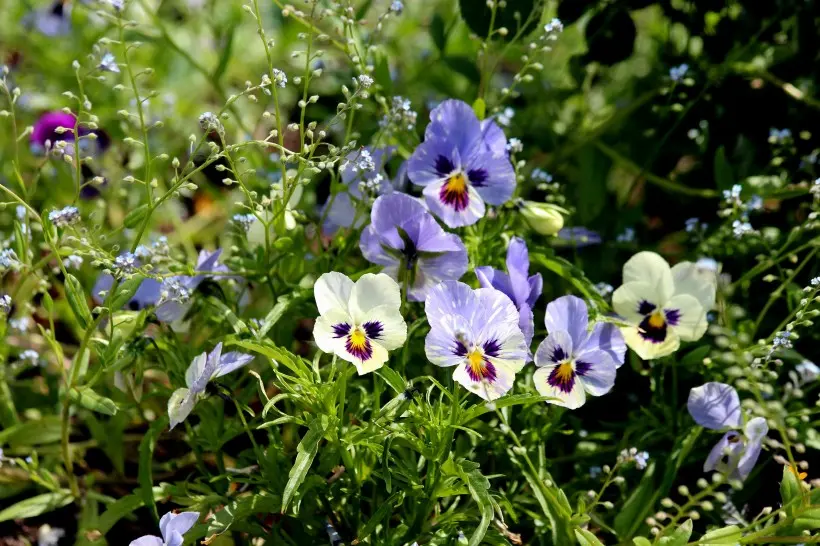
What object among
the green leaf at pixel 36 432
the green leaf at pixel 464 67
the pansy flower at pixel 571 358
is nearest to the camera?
the pansy flower at pixel 571 358

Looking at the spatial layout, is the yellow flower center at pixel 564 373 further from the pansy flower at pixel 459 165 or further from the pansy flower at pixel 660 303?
the pansy flower at pixel 459 165

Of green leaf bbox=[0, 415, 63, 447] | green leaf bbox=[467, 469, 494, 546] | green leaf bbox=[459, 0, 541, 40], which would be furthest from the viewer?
green leaf bbox=[459, 0, 541, 40]

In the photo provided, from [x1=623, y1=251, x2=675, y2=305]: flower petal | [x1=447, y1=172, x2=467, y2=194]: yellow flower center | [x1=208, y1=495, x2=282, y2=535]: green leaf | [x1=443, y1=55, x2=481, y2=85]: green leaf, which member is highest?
[x1=443, y1=55, x2=481, y2=85]: green leaf

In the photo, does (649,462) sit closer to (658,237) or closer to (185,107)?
(658,237)

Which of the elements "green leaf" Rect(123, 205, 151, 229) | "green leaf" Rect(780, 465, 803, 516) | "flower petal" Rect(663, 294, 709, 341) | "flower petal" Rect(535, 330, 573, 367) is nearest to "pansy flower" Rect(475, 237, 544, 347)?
"flower petal" Rect(535, 330, 573, 367)

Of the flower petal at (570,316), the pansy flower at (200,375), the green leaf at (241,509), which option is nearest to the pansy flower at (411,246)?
the flower petal at (570,316)

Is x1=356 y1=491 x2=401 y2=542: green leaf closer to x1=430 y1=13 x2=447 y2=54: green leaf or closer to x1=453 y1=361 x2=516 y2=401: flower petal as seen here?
x1=453 y1=361 x2=516 y2=401: flower petal

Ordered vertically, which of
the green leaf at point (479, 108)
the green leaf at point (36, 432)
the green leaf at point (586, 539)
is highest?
the green leaf at point (479, 108)

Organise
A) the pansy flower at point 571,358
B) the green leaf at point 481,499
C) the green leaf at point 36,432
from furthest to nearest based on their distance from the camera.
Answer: the green leaf at point 36,432, the pansy flower at point 571,358, the green leaf at point 481,499
